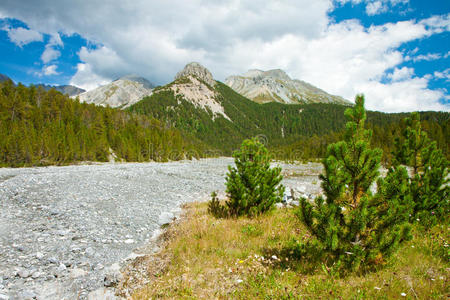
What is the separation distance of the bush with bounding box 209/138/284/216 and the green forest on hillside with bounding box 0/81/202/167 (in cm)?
4712

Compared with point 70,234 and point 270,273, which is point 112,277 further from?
point 70,234

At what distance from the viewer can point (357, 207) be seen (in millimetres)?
4039

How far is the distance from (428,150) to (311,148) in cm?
9180

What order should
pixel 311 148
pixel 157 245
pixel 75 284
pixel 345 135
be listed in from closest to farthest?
1. pixel 345 135
2. pixel 75 284
3. pixel 157 245
4. pixel 311 148

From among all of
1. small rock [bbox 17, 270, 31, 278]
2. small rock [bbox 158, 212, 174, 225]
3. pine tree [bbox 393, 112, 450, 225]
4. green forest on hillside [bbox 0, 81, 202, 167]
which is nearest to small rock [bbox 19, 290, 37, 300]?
small rock [bbox 17, 270, 31, 278]

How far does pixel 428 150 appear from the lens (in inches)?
346

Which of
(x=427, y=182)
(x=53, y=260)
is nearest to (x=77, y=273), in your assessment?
(x=53, y=260)

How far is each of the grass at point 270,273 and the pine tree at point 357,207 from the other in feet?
1.44

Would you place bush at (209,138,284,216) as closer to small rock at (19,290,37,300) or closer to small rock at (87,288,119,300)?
small rock at (87,288,119,300)

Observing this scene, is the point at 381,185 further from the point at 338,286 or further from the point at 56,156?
the point at 56,156

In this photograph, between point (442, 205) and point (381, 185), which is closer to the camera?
point (381, 185)

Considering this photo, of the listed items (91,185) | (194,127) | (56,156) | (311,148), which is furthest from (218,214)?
(194,127)

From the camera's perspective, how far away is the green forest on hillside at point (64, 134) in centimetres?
4009

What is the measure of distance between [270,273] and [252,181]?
4652 millimetres
